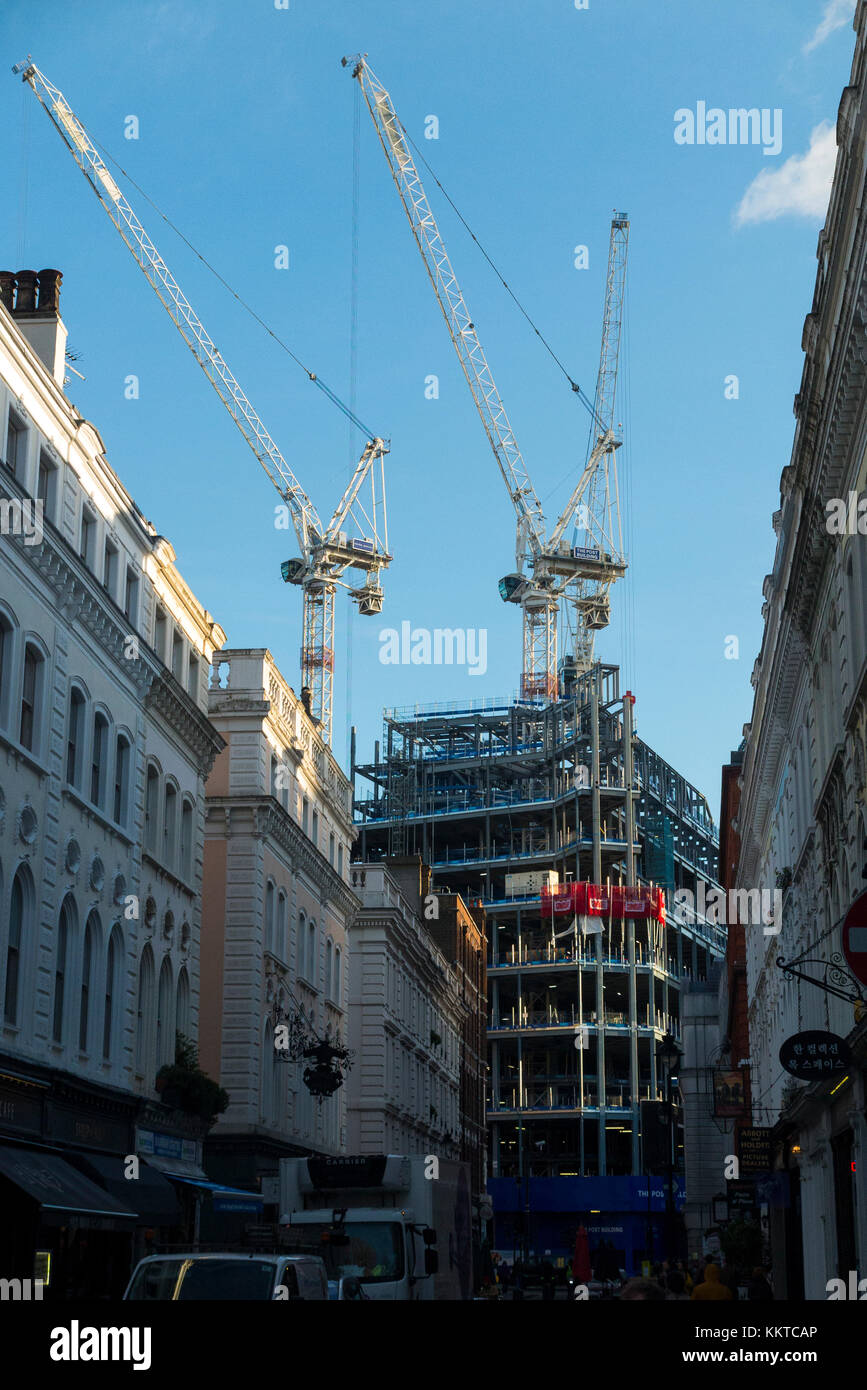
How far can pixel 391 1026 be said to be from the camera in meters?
68.4

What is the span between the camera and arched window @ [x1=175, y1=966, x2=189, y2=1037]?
42469 millimetres

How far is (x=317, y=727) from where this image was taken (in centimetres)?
5991

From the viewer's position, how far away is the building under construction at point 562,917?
120 metres

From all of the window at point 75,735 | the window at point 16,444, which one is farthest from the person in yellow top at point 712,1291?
the window at point 16,444

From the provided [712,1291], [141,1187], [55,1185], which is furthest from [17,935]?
[712,1291]

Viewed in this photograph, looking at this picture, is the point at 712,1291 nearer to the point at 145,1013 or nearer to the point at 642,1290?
the point at 642,1290

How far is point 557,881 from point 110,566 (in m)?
93.5

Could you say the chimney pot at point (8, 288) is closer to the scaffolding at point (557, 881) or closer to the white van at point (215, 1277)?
the white van at point (215, 1277)

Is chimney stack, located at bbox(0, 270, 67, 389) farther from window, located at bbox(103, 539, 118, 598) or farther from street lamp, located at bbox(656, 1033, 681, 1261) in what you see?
street lamp, located at bbox(656, 1033, 681, 1261)

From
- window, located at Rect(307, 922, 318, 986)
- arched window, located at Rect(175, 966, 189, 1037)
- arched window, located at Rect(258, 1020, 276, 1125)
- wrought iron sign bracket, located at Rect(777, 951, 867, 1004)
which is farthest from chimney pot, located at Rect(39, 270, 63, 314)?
window, located at Rect(307, 922, 318, 986)

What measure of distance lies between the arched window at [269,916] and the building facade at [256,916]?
0.10ft

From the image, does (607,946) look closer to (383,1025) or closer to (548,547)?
(548,547)
